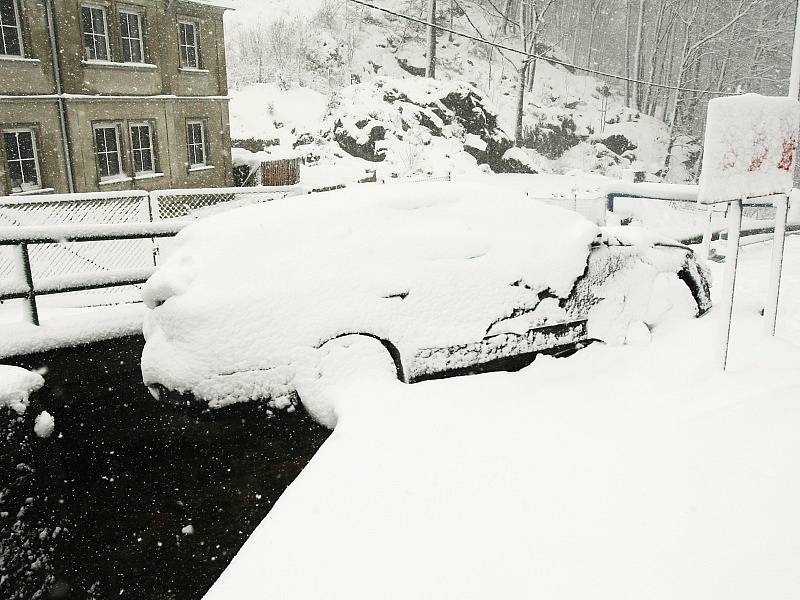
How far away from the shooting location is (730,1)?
3731 centimetres

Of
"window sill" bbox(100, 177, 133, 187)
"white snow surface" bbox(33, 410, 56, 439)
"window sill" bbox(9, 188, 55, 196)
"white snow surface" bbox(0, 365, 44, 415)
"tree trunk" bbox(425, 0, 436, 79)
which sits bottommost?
"white snow surface" bbox(33, 410, 56, 439)

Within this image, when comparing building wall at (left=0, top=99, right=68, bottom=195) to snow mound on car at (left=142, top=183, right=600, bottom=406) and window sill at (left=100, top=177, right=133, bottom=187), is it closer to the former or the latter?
window sill at (left=100, top=177, right=133, bottom=187)

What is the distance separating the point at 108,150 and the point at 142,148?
111cm

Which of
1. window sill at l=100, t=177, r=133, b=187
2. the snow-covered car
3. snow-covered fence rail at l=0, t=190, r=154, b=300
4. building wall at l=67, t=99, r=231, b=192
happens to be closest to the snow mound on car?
the snow-covered car

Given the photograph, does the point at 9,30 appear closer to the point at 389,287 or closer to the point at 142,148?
the point at 142,148

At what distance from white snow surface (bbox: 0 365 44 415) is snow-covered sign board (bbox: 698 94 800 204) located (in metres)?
3.99

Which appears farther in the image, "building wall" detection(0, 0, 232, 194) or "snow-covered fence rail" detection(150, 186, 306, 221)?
"building wall" detection(0, 0, 232, 194)

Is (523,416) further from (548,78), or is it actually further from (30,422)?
(548,78)

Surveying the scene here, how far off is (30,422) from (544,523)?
9.07ft

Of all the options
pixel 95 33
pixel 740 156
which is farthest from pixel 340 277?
pixel 95 33

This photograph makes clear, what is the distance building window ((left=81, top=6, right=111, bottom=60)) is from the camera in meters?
15.3

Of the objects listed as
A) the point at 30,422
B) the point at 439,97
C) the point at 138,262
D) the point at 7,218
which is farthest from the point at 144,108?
the point at 30,422

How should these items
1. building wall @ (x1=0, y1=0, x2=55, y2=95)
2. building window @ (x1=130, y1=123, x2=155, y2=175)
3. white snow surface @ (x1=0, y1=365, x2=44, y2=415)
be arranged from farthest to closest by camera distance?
building window @ (x1=130, y1=123, x2=155, y2=175), building wall @ (x1=0, y1=0, x2=55, y2=95), white snow surface @ (x1=0, y1=365, x2=44, y2=415)

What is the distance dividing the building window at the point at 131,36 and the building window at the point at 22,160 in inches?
140
